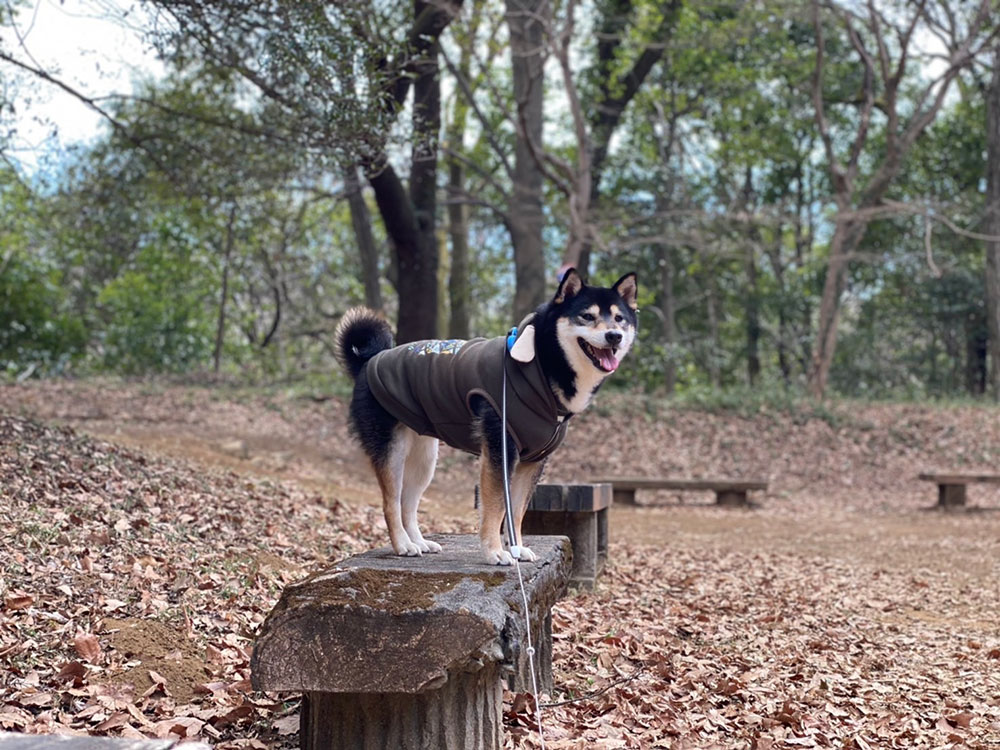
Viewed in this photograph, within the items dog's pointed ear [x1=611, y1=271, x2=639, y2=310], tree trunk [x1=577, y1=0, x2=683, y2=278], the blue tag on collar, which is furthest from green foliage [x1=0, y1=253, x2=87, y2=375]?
dog's pointed ear [x1=611, y1=271, x2=639, y2=310]

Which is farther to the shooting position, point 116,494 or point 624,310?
point 116,494

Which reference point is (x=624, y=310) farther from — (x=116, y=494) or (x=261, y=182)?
(x=261, y=182)

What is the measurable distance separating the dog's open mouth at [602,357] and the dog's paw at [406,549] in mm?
1067

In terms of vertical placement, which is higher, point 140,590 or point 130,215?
point 130,215

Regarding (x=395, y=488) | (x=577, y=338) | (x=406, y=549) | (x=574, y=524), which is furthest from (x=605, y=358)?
(x=574, y=524)

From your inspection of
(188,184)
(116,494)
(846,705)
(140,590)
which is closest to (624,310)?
(846,705)

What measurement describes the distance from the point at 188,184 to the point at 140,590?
300 inches

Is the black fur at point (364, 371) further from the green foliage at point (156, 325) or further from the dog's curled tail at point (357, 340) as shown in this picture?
the green foliage at point (156, 325)

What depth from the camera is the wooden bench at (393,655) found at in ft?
9.71

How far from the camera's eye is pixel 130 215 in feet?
50.4

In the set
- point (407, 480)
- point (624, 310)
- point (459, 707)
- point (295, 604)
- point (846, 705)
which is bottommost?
point (846, 705)

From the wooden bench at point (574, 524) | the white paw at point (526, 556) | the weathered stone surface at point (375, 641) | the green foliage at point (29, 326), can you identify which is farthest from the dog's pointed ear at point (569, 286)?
the green foliage at point (29, 326)

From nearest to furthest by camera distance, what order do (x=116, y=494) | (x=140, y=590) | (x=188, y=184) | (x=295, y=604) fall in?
1. (x=295, y=604)
2. (x=140, y=590)
3. (x=116, y=494)
4. (x=188, y=184)

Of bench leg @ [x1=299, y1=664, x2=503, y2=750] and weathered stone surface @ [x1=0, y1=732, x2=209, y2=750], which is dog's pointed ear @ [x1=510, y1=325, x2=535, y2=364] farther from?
weathered stone surface @ [x1=0, y1=732, x2=209, y2=750]
